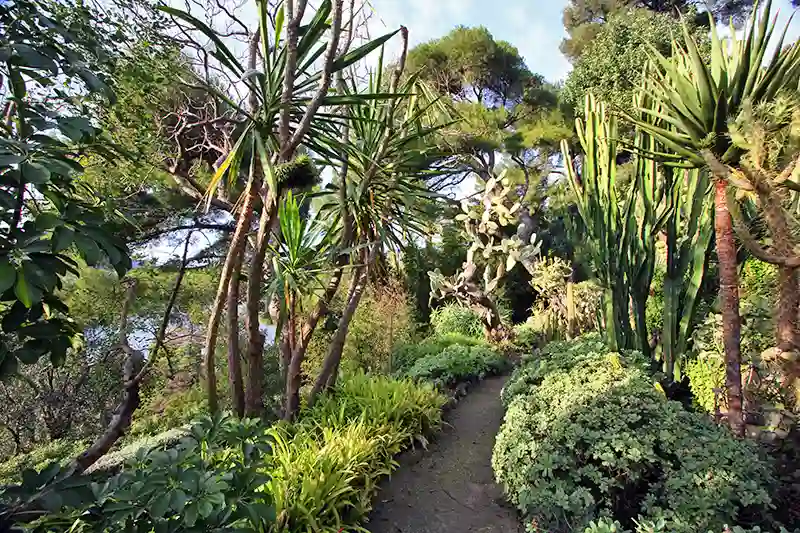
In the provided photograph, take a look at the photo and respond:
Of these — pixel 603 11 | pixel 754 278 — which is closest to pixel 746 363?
pixel 754 278

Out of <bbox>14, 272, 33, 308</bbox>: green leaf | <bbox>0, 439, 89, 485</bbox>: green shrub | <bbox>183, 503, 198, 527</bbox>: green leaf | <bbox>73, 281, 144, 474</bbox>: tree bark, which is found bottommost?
<bbox>0, 439, 89, 485</bbox>: green shrub

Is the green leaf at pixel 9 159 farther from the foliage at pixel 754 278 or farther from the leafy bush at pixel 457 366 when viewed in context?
the foliage at pixel 754 278

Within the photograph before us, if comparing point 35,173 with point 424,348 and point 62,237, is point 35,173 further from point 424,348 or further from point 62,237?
point 424,348

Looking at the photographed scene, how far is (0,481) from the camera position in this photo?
465cm

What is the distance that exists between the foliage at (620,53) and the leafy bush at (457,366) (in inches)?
234

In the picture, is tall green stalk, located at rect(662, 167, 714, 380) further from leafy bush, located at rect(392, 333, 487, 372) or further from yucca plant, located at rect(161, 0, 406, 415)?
leafy bush, located at rect(392, 333, 487, 372)

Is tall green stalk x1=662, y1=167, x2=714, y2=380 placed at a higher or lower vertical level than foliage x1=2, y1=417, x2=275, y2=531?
higher

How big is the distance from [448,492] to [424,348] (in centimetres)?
397

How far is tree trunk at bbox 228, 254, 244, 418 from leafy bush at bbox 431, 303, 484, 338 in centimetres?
586

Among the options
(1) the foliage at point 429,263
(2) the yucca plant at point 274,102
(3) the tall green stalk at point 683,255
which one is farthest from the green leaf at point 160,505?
(1) the foliage at point 429,263

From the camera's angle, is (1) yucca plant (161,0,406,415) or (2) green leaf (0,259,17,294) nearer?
(2) green leaf (0,259,17,294)

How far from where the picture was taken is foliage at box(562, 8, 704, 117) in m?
8.88

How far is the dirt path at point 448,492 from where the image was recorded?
2564 millimetres

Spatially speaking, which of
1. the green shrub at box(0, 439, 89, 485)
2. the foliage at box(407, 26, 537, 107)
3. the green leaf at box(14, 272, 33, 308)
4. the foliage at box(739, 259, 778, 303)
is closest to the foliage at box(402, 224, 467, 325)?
the foliage at box(407, 26, 537, 107)
